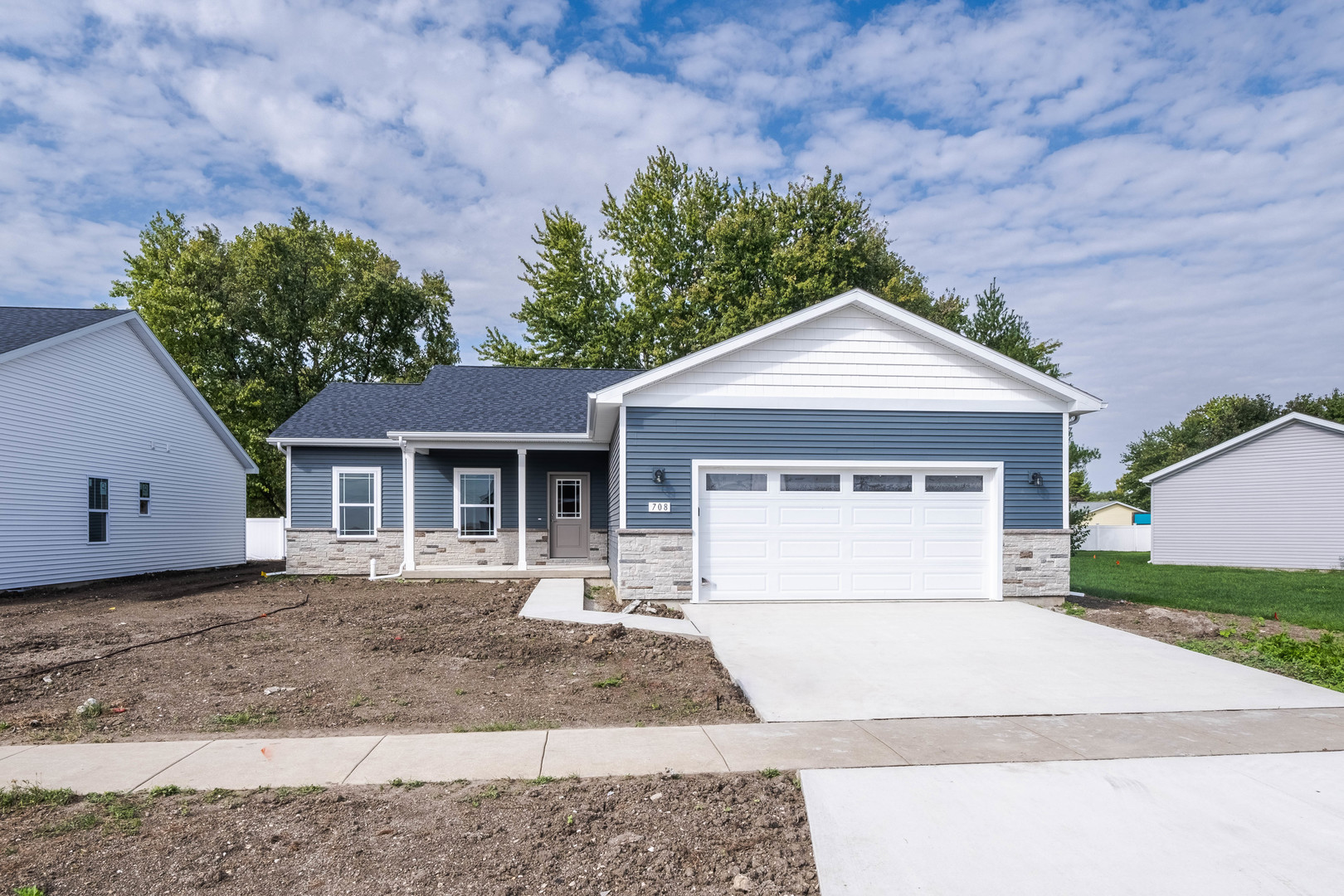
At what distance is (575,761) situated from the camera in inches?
182

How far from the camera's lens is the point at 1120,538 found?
38.3 metres

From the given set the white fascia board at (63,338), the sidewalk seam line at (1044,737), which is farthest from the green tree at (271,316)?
the sidewalk seam line at (1044,737)

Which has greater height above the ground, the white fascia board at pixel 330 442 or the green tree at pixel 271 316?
the green tree at pixel 271 316

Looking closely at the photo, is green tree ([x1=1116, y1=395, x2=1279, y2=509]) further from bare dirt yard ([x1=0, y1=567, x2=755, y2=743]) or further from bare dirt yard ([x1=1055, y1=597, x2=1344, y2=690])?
bare dirt yard ([x1=0, y1=567, x2=755, y2=743])

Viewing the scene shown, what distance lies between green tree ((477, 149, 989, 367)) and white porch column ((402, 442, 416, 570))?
15216 mm

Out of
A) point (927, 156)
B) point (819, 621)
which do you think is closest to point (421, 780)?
point (819, 621)

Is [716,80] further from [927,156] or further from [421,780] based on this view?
[421,780]

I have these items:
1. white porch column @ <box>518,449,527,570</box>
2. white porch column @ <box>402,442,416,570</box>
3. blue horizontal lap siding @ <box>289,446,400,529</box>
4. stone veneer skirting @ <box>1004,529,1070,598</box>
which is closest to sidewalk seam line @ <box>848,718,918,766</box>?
stone veneer skirting @ <box>1004,529,1070,598</box>

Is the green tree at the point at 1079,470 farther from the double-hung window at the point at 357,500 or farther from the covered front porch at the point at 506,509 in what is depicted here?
the double-hung window at the point at 357,500

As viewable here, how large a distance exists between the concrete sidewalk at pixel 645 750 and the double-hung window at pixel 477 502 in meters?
11.9

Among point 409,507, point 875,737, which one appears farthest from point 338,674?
point 409,507

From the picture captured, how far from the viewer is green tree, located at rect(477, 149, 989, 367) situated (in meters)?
29.6

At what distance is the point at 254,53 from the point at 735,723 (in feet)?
41.7

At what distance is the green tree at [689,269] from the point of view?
2964 cm
